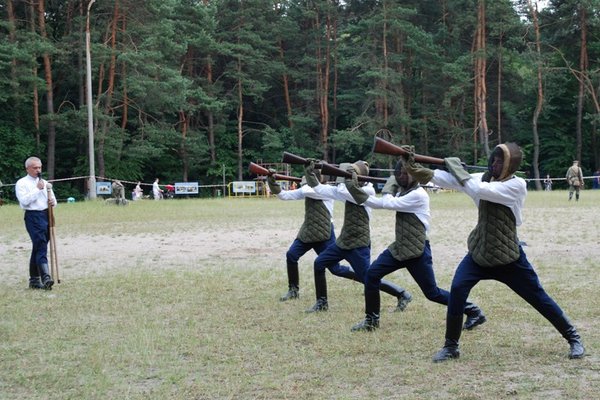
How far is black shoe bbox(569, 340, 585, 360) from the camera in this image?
6.38 meters

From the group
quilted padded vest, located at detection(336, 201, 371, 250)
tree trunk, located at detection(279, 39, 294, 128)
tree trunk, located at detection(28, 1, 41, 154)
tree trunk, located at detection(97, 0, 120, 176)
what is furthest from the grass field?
tree trunk, located at detection(279, 39, 294, 128)

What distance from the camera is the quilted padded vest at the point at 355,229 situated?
336 inches

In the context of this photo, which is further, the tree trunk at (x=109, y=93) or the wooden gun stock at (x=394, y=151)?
the tree trunk at (x=109, y=93)

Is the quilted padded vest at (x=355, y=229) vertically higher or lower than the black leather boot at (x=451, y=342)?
higher

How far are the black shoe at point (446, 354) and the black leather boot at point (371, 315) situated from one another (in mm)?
1305

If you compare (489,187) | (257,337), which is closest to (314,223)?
(257,337)

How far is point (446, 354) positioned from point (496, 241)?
1.09 metres

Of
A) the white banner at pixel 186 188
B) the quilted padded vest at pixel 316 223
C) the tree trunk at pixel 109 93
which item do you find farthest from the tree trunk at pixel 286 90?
the quilted padded vest at pixel 316 223

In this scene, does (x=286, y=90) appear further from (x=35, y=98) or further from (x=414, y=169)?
(x=414, y=169)

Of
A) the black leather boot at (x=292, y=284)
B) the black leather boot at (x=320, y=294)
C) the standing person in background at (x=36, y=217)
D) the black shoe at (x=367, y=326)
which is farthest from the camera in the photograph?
the standing person in background at (x=36, y=217)

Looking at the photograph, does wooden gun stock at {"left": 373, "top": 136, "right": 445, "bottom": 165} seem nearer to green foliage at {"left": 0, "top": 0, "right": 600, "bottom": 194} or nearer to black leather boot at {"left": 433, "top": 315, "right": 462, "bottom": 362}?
black leather boot at {"left": 433, "top": 315, "right": 462, "bottom": 362}

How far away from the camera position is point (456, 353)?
21.5ft

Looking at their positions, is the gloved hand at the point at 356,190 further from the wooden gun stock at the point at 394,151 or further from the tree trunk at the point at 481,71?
the tree trunk at the point at 481,71

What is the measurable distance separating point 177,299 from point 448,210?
19.4 metres
